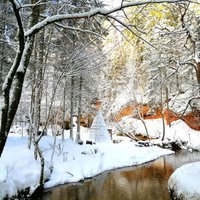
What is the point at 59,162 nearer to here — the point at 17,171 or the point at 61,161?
the point at 61,161

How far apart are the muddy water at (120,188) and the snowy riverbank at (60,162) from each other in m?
0.66

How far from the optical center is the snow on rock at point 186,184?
764 centimetres

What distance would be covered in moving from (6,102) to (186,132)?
27.5 m

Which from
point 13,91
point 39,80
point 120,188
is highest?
point 39,80

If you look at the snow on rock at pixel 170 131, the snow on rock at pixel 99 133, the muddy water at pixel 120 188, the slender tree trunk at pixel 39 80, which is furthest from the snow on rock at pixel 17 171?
the snow on rock at pixel 170 131

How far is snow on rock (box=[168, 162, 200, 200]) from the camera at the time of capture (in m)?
7.64

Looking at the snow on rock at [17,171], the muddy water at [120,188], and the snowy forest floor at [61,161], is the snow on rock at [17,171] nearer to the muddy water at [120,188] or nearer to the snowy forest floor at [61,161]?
the snowy forest floor at [61,161]

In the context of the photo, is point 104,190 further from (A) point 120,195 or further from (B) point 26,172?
(B) point 26,172

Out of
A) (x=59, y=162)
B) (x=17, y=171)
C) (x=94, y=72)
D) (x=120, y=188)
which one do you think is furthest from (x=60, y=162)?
(x=94, y=72)

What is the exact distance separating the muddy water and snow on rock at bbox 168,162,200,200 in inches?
40.6

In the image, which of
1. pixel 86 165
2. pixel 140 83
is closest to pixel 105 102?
pixel 140 83

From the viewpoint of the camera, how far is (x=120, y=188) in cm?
1188

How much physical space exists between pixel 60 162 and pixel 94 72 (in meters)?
7.64

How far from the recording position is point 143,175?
584 inches
